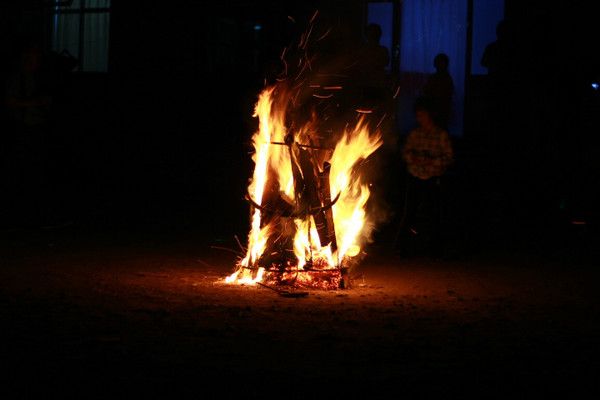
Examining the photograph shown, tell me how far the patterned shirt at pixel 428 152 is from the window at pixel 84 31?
1030cm

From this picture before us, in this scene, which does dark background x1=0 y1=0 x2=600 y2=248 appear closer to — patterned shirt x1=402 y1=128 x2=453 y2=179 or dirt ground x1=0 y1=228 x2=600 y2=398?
patterned shirt x1=402 y1=128 x2=453 y2=179

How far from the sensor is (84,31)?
20.5 metres

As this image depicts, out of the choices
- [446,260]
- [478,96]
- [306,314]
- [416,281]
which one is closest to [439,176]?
[446,260]

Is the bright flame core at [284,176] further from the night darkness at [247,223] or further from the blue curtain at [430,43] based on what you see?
the blue curtain at [430,43]

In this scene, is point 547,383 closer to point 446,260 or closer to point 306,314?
point 306,314

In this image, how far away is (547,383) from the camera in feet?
19.6

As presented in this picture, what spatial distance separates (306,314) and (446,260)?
3.68m

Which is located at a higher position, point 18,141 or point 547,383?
point 18,141

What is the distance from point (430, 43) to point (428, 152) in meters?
5.39

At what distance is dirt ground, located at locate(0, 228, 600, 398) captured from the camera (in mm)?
5887

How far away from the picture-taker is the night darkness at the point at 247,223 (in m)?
6.30

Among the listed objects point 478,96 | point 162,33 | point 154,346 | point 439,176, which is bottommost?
point 154,346

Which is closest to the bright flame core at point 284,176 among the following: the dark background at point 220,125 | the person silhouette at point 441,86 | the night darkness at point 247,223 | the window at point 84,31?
the night darkness at point 247,223

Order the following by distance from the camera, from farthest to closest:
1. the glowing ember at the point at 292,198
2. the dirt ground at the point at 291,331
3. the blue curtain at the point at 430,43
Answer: the blue curtain at the point at 430,43 < the glowing ember at the point at 292,198 < the dirt ground at the point at 291,331
